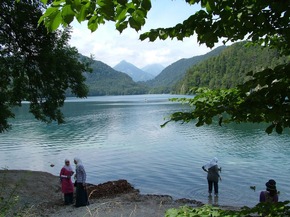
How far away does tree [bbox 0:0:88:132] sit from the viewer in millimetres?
13539

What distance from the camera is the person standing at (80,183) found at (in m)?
12.2

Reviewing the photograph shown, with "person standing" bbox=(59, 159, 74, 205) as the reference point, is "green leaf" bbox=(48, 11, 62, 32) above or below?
above

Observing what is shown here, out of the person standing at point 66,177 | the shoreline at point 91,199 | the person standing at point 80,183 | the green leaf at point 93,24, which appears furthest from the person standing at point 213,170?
the green leaf at point 93,24

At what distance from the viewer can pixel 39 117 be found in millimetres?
16312

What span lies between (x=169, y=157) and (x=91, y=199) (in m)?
13.4

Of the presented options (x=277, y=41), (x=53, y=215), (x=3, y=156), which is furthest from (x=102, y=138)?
(x=277, y=41)

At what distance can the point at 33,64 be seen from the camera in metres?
14.9

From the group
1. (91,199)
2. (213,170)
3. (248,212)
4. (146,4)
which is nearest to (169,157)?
(213,170)

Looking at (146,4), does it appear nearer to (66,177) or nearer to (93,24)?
(93,24)

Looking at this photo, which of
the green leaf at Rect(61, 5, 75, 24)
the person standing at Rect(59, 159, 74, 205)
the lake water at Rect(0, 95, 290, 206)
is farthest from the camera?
the lake water at Rect(0, 95, 290, 206)

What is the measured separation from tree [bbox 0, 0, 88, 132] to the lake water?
442 cm

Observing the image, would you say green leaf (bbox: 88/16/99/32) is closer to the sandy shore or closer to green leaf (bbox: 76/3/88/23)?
green leaf (bbox: 76/3/88/23)

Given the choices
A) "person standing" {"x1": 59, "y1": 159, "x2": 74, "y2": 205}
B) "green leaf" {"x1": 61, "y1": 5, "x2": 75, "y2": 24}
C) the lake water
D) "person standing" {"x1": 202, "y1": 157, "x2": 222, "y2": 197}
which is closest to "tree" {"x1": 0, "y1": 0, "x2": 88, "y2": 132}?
"person standing" {"x1": 59, "y1": 159, "x2": 74, "y2": 205}

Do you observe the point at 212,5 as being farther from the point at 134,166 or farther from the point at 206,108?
the point at 134,166
